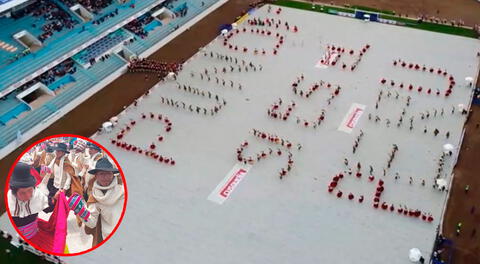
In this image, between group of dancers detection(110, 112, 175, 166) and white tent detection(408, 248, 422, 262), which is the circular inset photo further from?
white tent detection(408, 248, 422, 262)

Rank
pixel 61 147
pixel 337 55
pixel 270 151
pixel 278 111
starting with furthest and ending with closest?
pixel 337 55 < pixel 278 111 < pixel 270 151 < pixel 61 147

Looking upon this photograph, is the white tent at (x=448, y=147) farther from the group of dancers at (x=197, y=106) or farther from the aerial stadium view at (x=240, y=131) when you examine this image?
the group of dancers at (x=197, y=106)

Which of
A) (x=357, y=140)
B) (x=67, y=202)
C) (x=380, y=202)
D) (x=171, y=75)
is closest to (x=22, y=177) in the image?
(x=67, y=202)

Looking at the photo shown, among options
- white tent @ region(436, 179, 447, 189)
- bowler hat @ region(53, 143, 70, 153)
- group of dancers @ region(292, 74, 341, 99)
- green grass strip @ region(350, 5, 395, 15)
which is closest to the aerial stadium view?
white tent @ region(436, 179, 447, 189)

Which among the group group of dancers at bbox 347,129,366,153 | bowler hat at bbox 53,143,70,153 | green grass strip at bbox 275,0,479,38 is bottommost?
group of dancers at bbox 347,129,366,153

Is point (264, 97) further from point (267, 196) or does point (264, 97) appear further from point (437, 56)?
point (437, 56)

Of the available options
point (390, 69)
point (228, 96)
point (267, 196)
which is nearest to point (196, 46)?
point (228, 96)

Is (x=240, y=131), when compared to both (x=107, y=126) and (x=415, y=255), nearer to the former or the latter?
(x=107, y=126)

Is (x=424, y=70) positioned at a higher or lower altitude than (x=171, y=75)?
higher
